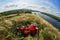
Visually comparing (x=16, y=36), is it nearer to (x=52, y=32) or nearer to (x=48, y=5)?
(x=52, y=32)

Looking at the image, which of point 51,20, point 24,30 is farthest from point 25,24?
point 51,20

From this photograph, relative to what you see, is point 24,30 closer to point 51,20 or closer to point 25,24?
point 25,24

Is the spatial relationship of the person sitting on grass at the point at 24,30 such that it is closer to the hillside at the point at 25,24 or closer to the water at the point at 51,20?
the hillside at the point at 25,24

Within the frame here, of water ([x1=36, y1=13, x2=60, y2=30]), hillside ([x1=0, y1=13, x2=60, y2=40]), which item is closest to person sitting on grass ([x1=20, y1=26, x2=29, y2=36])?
hillside ([x1=0, y1=13, x2=60, y2=40])

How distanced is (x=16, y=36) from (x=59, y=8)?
897 millimetres

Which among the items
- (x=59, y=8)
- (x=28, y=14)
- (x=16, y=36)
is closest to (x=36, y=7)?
(x=28, y=14)

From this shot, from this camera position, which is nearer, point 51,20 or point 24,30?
point 24,30

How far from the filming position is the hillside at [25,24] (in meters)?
2.46

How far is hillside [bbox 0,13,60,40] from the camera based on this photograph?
2461 millimetres

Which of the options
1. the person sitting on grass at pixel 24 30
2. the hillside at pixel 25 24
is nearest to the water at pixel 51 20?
the hillside at pixel 25 24

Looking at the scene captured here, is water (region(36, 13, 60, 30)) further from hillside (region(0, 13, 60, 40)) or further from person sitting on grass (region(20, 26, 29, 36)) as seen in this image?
person sitting on grass (region(20, 26, 29, 36))

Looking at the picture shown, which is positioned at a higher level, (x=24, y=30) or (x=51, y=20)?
(x=51, y=20)

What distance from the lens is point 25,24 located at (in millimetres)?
2543

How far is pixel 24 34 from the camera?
251cm
